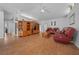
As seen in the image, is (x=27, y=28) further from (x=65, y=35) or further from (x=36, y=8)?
(x=65, y=35)

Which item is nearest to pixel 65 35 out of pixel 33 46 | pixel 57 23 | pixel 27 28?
pixel 57 23

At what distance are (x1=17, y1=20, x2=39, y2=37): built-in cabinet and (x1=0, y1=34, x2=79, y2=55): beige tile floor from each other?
8cm

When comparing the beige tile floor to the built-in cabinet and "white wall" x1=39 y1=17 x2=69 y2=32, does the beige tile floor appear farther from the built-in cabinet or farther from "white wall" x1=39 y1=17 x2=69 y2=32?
"white wall" x1=39 y1=17 x2=69 y2=32

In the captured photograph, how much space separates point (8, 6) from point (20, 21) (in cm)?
37

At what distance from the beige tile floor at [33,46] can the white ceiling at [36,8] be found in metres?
0.44

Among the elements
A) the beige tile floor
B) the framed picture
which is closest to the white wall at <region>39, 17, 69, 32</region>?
the framed picture

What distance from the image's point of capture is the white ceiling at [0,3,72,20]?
2.49 metres

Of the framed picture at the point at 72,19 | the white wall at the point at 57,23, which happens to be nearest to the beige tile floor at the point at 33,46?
the white wall at the point at 57,23

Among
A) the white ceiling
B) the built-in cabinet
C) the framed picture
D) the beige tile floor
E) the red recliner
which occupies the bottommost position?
the beige tile floor

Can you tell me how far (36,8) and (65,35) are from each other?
76 cm

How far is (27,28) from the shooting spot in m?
2.61

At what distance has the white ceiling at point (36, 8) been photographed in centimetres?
249

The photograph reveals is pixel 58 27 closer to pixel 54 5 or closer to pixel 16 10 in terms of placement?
pixel 54 5

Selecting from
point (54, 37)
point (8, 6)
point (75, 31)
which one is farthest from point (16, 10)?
point (75, 31)
